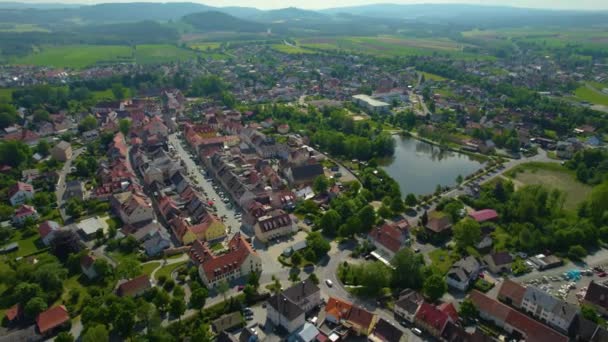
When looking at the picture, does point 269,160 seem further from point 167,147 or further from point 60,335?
point 60,335

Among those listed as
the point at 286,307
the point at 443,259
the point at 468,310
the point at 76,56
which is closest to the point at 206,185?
the point at 286,307

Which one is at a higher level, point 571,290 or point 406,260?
point 406,260

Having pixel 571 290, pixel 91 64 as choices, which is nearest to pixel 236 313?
pixel 571 290

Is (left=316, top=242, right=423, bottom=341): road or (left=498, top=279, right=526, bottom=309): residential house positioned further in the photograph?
(left=498, top=279, right=526, bottom=309): residential house

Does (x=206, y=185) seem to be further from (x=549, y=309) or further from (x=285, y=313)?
(x=549, y=309)

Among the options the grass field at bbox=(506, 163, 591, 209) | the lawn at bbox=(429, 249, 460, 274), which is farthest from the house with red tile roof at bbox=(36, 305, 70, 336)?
the grass field at bbox=(506, 163, 591, 209)

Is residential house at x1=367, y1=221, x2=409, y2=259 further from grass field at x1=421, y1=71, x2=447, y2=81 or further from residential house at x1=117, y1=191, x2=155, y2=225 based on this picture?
grass field at x1=421, y1=71, x2=447, y2=81
